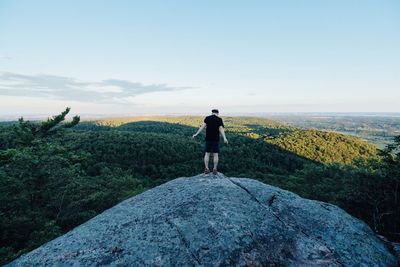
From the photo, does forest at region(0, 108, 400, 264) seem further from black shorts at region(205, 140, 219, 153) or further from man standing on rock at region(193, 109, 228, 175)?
man standing on rock at region(193, 109, 228, 175)

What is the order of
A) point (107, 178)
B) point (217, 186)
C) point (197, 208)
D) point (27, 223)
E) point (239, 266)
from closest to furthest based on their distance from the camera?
point (239, 266) < point (197, 208) < point (217, 186) < point (27, 223) < point (107, 178)

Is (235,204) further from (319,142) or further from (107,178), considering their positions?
(319,142)

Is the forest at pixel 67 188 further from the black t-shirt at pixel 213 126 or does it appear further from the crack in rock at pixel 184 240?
the crack in rock at pixel 184 240

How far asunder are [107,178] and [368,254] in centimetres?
3644

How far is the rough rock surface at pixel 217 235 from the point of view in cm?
816

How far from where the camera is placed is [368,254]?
30.9ft

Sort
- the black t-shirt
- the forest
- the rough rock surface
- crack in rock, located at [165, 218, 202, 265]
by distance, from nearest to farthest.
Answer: crack in rock, located at [165, 218, 202, 265] → the rough rock surface → the black t-shirt → the forest

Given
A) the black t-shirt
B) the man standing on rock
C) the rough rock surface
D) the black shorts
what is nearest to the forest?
the rough rock surface

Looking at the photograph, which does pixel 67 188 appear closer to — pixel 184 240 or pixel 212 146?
pixel 212 146

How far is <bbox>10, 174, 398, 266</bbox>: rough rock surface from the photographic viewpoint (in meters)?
8.16

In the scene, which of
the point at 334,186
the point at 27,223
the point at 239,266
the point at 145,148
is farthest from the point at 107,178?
the point at 145,148

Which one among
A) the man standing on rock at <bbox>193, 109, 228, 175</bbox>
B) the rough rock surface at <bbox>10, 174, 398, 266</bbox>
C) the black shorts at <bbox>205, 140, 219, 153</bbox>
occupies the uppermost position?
the man standing on rock at <bbox>193, 109, 228, 175</bbox>

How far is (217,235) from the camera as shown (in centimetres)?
870

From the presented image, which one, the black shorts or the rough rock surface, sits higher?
the black shorts
